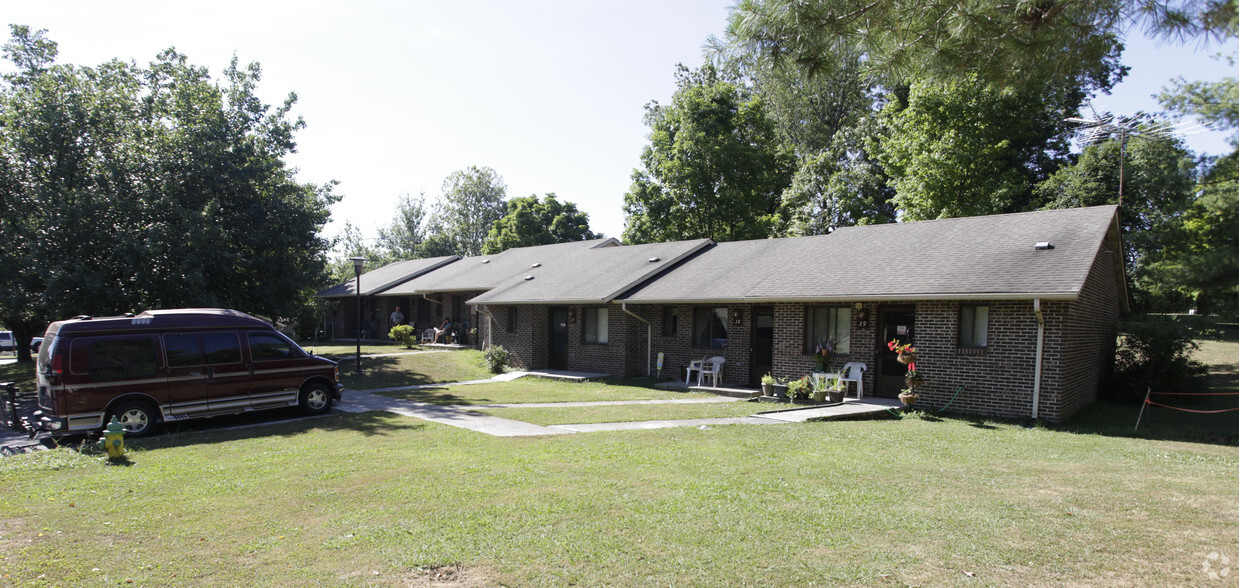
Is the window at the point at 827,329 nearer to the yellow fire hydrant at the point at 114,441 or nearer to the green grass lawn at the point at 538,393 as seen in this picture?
the green grass lawn at the point at 538,393

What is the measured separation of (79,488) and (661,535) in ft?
20.3

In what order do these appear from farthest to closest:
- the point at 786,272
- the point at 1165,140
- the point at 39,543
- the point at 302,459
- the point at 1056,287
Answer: the point at 1165,140
the point at 786,272
the point at 1056,287
the point at 302,459
the point at 39,543

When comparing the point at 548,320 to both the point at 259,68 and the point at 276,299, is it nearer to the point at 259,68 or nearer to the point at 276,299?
the point at 276,299

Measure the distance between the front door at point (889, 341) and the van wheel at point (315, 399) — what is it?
1184cm

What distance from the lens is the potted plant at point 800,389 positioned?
1423cm

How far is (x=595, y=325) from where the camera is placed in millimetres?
20953

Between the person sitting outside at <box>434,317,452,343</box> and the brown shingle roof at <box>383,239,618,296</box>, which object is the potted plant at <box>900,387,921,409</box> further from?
the person sitting outside at <box>434,317,452,343</box>

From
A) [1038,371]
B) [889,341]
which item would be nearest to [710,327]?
[889,341]

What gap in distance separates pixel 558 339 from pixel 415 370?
4.69 m

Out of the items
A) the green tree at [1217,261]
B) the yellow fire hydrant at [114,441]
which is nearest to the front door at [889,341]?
the green tree at [1217,261]

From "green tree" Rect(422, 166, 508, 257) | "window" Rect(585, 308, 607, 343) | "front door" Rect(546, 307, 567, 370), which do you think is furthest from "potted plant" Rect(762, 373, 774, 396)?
"green tree" Rect(422, 166, 508, 257)

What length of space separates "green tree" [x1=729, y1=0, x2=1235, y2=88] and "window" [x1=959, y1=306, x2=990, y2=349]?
21.5 ft

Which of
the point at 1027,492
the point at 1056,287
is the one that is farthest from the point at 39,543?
the point at 1056,287

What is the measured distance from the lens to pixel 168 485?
696 centimetres
